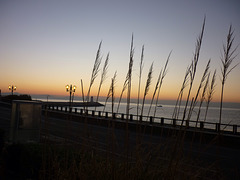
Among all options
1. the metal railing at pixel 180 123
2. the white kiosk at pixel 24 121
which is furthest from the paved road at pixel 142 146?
the white kiosk at pixel 24 121

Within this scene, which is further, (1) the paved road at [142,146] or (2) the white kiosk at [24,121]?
(2) the white kiosk at [24,121]

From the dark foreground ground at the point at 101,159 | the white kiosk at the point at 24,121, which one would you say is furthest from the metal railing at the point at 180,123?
the white kiosk at the point at 24,121

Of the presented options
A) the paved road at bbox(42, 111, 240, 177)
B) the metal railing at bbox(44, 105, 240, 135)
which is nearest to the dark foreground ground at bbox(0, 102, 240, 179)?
the paved road at bbox(42, 111, 240, 177)

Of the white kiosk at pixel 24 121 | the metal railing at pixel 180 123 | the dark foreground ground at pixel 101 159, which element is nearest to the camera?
the dark foreground ground at pixel 101 159

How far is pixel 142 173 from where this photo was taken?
2.38 m

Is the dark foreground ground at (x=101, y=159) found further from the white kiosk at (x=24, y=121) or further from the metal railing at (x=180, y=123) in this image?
the white kiosk at (x=24, y=121)

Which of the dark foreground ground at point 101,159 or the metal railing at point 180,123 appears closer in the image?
the dark foreground ground at point 101,159

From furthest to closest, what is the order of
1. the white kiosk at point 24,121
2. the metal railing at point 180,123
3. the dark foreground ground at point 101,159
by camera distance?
the white kiosk at point 24,121
the metal railing at point 180,123
the dark foreground ground at point 101,159

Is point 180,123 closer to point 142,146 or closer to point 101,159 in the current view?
point 142,146

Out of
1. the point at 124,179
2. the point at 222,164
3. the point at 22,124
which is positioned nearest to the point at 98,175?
the point at 124,179

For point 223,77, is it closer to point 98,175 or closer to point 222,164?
point 98,175

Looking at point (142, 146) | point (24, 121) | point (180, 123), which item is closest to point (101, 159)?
point (142, 146)

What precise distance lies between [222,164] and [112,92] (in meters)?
6.65

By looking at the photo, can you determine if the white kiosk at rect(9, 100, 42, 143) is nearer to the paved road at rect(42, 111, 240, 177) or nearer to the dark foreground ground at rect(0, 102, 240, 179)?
the paved road at rect(42, 111, 240, 177)
